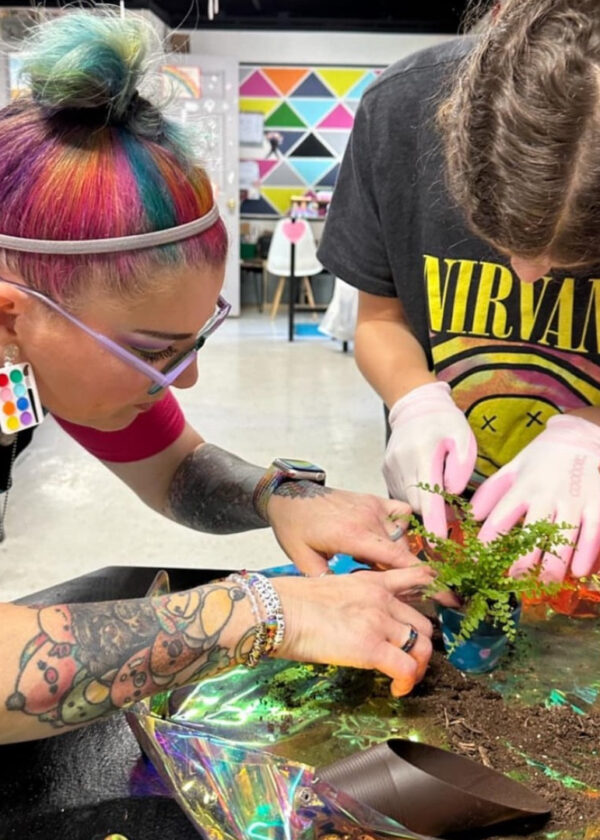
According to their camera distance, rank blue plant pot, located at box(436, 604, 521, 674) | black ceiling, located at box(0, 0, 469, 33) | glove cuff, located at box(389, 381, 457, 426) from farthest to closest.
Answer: black ceiling, located at box(0, 0, 469, 33) < glove cuff, located at box(389, 381, 457, 426) < blue plant pot, located at box(436, 604, 521, 674)

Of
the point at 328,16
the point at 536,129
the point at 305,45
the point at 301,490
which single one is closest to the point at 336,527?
the point at 301,490

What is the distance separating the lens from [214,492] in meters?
1.35

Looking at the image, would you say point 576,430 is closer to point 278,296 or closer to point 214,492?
point 214,492

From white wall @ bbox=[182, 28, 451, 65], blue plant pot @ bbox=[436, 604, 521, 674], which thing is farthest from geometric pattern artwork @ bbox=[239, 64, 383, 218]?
blue plant pot @ bbox=[436, 604, 521, 674]

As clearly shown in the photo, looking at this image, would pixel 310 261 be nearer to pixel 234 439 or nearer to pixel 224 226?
pixel 234 439

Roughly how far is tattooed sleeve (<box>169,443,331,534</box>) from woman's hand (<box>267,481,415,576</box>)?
0.13ft

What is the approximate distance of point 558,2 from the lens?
0.81 meters

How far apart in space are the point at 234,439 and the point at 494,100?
10.4ft

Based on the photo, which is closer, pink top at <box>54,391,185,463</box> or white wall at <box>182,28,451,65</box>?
pink top at <box>54,391,185,463</box>

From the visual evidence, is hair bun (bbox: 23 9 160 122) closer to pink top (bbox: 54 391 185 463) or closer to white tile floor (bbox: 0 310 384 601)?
pink top (bbox: 54 391 185 463)

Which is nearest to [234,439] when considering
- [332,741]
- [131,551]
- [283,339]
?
[131,551]

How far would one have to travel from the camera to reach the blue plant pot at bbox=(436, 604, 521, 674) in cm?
96

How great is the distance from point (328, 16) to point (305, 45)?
333mm

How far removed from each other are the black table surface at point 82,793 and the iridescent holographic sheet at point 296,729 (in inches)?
1.4
